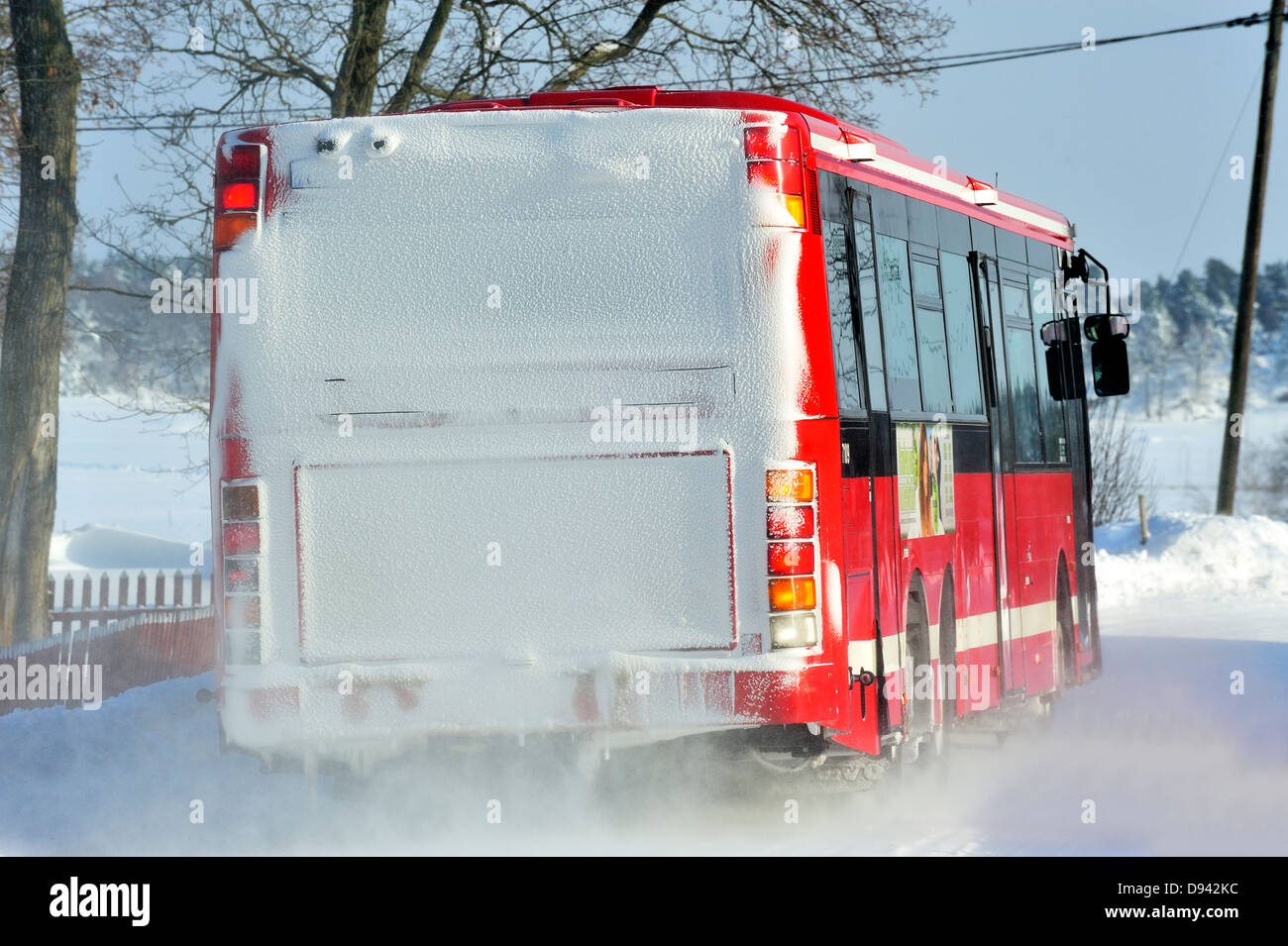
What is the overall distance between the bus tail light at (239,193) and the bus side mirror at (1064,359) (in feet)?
21.9

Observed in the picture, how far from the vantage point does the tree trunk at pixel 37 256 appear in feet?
60.9

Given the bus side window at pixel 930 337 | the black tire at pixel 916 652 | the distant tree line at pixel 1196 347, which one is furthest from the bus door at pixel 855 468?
the distant tree line at pixel 1196 347

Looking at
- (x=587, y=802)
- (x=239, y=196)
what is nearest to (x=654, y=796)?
(x=587, y=802)

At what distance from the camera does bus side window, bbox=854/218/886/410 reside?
819 cm

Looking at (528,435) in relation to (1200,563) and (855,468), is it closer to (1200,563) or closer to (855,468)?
(855,468)

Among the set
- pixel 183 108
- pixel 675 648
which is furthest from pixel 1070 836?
pixel 183 108

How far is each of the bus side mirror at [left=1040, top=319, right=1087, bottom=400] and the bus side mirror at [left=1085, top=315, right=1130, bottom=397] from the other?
0.30 meters

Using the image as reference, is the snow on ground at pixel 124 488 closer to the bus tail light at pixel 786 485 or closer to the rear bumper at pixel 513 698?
the rear bumper at pixel 513 698

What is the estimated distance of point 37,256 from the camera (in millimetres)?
18578

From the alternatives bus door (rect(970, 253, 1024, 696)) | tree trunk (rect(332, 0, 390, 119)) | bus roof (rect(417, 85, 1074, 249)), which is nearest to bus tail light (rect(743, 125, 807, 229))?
bus roof (rect(417, 85, 1074, 249))

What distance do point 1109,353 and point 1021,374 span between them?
61 cm

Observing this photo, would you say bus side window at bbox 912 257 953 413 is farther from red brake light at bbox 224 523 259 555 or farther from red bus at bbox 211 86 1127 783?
red brake light at bbox 224 523 259 555

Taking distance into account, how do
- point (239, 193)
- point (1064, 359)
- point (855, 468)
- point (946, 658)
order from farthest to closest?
1. point (1064, 359)
2. point (946, 658)
3. point (855, 468)
4. point (239, 193)

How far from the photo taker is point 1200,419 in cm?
18225
